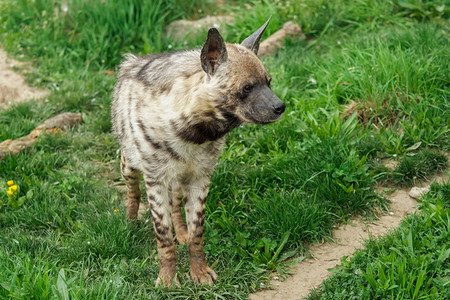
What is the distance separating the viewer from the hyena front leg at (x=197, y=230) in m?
3.94

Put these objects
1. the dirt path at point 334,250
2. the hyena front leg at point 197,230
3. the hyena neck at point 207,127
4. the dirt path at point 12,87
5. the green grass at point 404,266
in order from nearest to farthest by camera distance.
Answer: the green grass at point 404,266 → the hyena neck at point 207,127 → the dirt path at point 334,250 → the hyena front leg at point 197,230 → the dirt path at point 12,87

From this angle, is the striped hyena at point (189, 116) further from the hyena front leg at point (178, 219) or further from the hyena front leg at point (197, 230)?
the hyena front leg at point (178, 219)

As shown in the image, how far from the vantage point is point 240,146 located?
5.03 metres

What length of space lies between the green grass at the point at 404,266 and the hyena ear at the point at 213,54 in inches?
55.8

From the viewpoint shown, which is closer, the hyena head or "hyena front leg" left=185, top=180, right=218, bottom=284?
the hyena head

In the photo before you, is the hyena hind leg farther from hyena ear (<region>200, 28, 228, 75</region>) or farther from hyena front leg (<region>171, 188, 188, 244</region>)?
hyena ear (<region>200, 28, 228, 75</region>)

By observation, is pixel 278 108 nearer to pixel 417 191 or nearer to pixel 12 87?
pixel 417 191

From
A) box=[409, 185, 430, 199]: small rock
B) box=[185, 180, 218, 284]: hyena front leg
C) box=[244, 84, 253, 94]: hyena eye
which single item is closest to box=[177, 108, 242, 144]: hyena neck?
box=[244, 84, 253, 94]: hyena eye

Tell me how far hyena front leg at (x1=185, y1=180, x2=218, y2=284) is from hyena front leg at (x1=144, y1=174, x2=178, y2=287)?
129mm

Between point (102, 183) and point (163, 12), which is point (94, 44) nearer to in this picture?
point (163, 12)

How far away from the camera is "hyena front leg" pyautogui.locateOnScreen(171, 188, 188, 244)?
14.6ft

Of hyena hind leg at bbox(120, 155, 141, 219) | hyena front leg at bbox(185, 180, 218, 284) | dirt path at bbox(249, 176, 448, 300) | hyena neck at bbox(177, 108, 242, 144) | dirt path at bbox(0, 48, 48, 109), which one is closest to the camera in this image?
hyena neck at bbox(177, 108, 242, 144)

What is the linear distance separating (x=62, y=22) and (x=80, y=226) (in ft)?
10.5

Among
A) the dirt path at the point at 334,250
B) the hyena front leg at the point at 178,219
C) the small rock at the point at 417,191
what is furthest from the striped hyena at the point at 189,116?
the small rock at the point at 417,191
